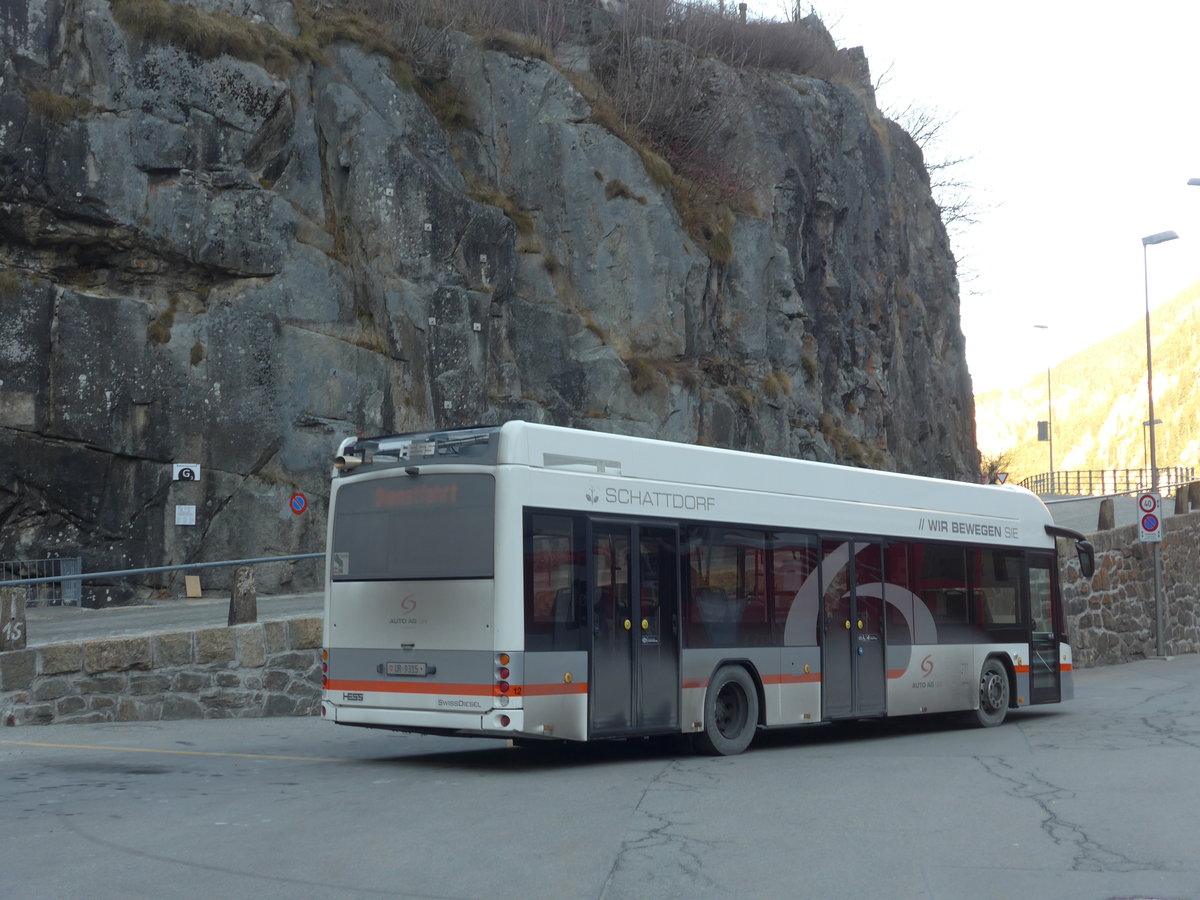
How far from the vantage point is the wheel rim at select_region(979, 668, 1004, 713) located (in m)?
16.8

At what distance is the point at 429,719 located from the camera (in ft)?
36.9

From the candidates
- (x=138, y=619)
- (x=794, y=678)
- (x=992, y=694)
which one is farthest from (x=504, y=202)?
(x=794, y=678)

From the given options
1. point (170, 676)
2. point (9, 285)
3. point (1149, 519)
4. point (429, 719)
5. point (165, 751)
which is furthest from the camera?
point (1149, 519)

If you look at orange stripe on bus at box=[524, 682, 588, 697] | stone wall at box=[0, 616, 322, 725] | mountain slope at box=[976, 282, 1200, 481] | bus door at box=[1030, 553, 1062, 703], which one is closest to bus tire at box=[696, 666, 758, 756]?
orange stripe on bus at box=[524, 682, 588, 697]

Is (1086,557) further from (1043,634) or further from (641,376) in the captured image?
(641,376)

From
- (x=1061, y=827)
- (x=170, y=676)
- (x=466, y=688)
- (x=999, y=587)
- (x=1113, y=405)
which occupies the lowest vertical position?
(x=1061, y=827)

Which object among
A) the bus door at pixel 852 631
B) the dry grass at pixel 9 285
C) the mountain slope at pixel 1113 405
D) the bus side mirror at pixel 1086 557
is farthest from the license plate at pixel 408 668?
the mountain slope at pixel 1113 405

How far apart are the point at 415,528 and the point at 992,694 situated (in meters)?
8.87

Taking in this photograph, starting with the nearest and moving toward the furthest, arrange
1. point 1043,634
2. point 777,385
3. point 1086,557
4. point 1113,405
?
point 1043,634
point 1086,557
point 777,385
point 1113,405

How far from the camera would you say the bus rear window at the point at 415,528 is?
11.2 meters

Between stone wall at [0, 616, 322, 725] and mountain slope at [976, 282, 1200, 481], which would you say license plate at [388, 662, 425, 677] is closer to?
stone wall at [0, 616, 322, 725]

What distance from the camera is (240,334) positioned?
27.3 metres

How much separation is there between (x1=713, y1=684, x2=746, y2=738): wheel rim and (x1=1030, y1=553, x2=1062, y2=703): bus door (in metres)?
6.16

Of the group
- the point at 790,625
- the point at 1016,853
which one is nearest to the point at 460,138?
the point at 790,625
